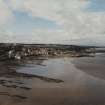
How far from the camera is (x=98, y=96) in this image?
18.9m

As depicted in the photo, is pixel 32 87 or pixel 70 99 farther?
pixel 32 87

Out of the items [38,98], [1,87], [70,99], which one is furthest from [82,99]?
[1,87]

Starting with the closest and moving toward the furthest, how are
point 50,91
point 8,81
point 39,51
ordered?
point 50,91, point 8,81, point 39,51

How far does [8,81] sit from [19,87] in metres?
3.18

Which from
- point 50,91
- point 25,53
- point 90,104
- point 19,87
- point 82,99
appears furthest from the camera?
point 25,53

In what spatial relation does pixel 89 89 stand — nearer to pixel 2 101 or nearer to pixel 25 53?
pixel 2 101

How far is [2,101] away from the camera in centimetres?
1752

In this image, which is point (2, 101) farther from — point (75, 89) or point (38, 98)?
point (75, 89)

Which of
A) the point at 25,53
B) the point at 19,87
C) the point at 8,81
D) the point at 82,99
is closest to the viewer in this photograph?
the point at 82,99

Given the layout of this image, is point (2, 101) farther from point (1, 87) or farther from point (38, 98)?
point (1, 87)

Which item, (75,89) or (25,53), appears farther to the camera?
(25,53)

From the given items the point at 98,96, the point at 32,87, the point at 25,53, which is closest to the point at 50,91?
the point at 32,87

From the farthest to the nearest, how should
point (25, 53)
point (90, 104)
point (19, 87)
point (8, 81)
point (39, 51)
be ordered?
1. point (39, 51)
2. point (25, 53)
3. point (8, 81)
4. point (19, 87)
5. point (90, 104)

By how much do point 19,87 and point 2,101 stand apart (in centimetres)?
489
